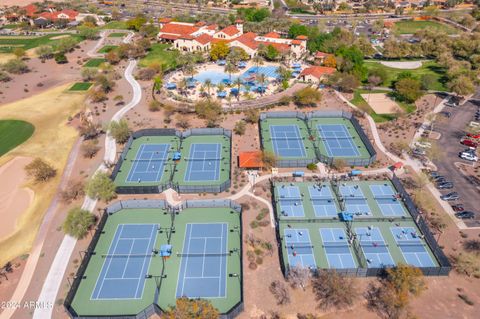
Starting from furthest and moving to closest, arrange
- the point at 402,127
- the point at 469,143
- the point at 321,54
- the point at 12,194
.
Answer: the point at 321,54
the point at 402,127
the point at 469,143
the point at 12,194

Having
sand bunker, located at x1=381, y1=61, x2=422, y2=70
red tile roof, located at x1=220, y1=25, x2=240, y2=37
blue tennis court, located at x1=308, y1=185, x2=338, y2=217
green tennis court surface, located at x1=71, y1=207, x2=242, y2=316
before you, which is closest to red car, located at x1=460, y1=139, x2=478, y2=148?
blue tennis court, located at x1=308, y1=185, x2=338, y2=217

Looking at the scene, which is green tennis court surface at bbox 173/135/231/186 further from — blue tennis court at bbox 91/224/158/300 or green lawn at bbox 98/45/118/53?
green lawn at bbox 98/45/118/53

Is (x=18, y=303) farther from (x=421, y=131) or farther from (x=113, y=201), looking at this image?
(x=421, y=131)

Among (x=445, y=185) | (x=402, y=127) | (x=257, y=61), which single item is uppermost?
(x=257, y=61)

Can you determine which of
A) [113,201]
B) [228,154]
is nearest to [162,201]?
[113,201]

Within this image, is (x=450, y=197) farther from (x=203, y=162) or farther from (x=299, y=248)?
(x=203, y=162)

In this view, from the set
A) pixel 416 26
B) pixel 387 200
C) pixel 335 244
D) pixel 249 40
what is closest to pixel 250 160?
pixel 335 244

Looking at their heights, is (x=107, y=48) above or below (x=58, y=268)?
above
